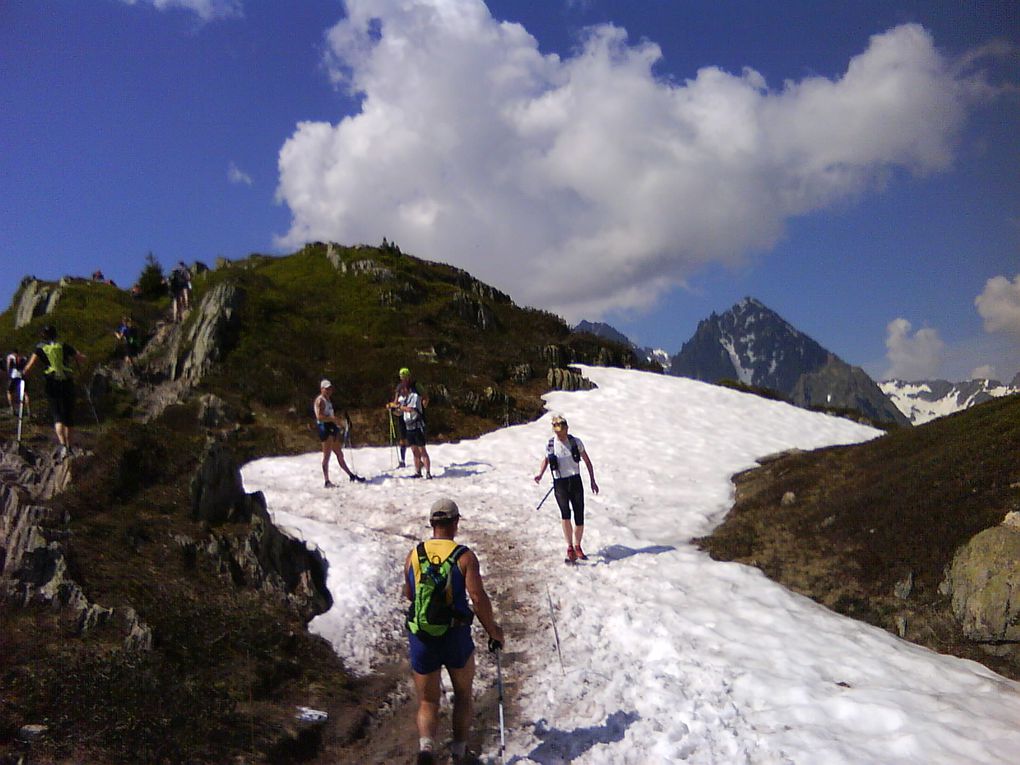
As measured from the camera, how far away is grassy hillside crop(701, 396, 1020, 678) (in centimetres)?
938

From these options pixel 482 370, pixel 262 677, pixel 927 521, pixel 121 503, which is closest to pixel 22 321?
pixel 482 370

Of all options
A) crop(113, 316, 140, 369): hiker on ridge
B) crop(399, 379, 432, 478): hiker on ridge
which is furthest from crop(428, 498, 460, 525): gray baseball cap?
crop(113, 316, 140, 369): hiker on ridge

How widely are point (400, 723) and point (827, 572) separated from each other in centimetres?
806

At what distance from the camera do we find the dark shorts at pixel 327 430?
16.3 meters

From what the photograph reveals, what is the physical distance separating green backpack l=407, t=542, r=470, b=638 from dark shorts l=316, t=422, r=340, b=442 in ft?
38.2

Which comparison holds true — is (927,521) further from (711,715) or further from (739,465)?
(739,465)

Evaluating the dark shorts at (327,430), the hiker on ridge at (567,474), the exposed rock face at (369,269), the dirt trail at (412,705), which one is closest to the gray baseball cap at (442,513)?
the dirt trail at (412,705)

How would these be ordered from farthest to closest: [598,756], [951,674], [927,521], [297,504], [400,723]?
[297,504] < [927,521] < [951,674] < [400,723] < [598,756]

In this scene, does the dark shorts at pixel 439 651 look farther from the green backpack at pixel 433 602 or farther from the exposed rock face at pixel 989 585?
the exposed rock face at pixel 989 585

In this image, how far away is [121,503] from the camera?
902 cm

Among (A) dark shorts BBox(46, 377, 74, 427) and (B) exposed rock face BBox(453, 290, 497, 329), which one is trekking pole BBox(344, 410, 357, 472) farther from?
(B) exposed rock face BBox(453, 290, 497, 329)

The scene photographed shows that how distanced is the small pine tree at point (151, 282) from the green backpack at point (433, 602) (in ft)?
118

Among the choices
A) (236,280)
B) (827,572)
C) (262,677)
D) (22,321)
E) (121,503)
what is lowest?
(262,677)

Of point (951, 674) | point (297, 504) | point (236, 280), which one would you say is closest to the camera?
point (951, 674)
